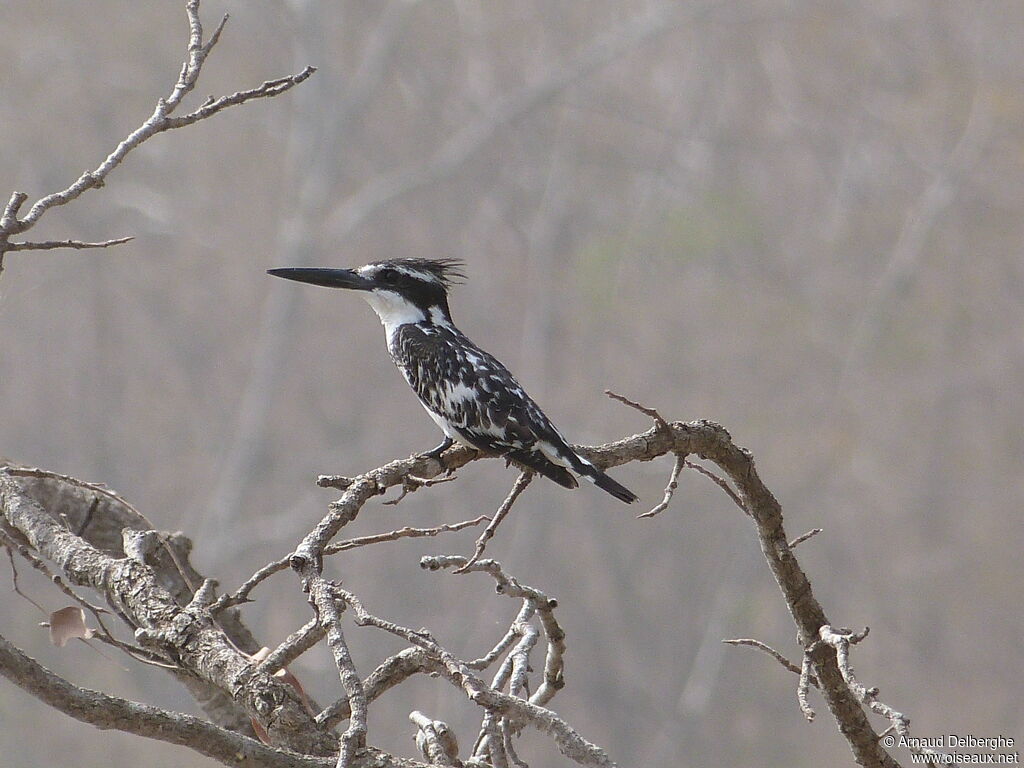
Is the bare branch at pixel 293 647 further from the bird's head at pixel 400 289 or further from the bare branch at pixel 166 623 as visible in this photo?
the bird's head at pixel 400 289

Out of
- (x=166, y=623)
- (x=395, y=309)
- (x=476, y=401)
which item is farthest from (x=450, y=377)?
(x=166, y=623)

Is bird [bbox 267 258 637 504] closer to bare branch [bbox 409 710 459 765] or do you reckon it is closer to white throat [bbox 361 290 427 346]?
white throat [bbox 361 290 427 346]

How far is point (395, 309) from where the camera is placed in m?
1.87

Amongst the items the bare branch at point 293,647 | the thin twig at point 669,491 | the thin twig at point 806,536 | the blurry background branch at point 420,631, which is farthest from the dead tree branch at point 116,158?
the thin twig at point 806,536

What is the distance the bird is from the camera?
1522 mm

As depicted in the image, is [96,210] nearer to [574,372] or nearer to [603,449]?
[574,372]

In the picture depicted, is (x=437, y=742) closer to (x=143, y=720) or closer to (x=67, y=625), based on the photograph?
(x=143, y=720)

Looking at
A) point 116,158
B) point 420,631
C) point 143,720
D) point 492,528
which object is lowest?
point 143,720

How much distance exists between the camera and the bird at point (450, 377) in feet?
4.99

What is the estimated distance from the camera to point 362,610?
0.81 meters

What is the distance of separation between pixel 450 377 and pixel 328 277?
265mm

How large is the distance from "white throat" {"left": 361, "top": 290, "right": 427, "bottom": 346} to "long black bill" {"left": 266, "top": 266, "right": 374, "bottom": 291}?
0.09 feet

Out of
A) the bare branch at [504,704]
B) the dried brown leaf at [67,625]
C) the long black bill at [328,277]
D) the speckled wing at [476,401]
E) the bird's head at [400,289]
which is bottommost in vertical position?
the bare branch at [504,704]

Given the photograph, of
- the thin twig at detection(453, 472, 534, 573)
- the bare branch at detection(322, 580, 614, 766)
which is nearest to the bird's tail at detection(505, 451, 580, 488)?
the thin twig at detection(453, 472, 534, 573)
